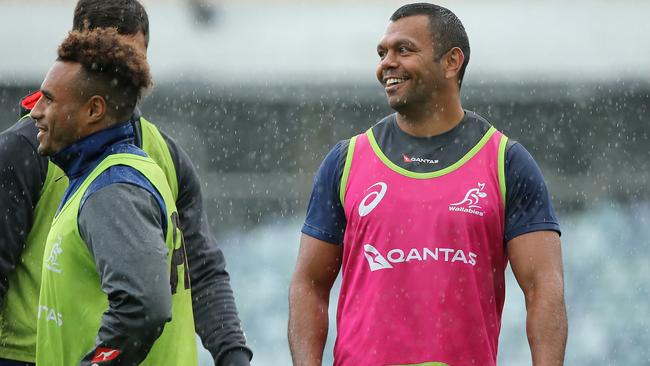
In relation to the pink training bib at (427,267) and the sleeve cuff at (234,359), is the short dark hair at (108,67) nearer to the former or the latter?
the pink training bib at (427,267)

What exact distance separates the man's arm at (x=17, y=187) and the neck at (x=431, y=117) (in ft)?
3.67

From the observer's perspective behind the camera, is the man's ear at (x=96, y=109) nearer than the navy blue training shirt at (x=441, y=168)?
Yes

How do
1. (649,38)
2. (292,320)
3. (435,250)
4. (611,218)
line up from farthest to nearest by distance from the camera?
(649,38) → (611,218) → (292,320) → (435,250)

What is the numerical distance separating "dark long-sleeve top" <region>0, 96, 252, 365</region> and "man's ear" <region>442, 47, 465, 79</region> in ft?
2.88

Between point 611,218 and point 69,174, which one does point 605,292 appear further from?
point 69,174

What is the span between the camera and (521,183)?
369 cm

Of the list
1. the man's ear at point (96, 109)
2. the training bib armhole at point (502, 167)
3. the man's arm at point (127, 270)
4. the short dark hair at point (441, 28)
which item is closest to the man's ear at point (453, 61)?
the short dark hair at point (441, 28)

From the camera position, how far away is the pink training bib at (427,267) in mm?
3596

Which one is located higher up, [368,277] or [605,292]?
[368,277]

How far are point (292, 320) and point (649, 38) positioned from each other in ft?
34.0

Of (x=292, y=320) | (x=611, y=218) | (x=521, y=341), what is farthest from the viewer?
(x=611, y=218)

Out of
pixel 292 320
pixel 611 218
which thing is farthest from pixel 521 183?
pixel 611 218

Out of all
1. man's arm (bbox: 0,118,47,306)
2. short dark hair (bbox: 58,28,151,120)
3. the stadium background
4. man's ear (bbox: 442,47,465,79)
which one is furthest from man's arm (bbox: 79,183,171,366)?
the stadium background

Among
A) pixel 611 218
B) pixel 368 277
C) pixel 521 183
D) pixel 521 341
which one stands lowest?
pixel 521 341
